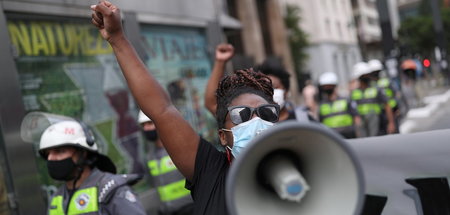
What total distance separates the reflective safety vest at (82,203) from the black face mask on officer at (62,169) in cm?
13

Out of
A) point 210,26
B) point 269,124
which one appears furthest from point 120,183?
point 210,26

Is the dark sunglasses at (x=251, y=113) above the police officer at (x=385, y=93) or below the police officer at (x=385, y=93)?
above

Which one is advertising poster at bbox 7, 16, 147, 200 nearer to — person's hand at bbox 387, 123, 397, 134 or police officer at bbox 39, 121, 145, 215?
police officer at bbox 39, 121, 145, 215

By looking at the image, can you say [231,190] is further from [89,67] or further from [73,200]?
[89,67]

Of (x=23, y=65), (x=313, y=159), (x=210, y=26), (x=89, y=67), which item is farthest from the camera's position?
(x=210, y=26)

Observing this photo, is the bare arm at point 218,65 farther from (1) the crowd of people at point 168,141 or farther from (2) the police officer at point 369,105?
(2) the police officer at point 369,105

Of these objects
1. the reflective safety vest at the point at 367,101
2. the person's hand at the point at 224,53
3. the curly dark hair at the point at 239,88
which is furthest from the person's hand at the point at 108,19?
the reflective safety vest at the point at 367,101

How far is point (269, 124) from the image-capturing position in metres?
1.92

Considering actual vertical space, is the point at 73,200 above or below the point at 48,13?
below

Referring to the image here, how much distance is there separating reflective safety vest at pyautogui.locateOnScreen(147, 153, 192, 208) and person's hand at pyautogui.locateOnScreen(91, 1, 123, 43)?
295cm

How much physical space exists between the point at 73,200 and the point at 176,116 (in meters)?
1.34

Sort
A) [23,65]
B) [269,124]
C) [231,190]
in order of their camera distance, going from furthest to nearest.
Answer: [23,65] < [269,124] < [231,190]

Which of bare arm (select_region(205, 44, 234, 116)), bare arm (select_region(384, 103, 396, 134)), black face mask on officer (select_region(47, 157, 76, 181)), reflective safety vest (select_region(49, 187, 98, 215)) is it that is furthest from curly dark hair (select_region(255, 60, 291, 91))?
bare arm (select_region(384, 103, 396, 134))

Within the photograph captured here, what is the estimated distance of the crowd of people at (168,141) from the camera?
6.49 ft
